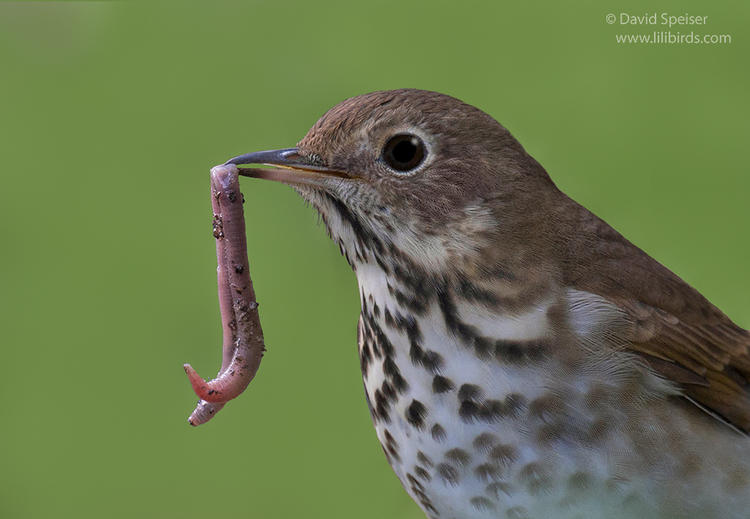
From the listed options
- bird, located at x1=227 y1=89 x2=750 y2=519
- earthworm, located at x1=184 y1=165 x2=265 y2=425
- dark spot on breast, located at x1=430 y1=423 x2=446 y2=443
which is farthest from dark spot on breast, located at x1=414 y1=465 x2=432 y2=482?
earthworm, located at x1=184 y1=165 x2=265 y2=425

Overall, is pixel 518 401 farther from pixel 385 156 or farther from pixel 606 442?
pixel 385 156

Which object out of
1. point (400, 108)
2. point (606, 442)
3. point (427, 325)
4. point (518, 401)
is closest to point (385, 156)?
point (400, 108)

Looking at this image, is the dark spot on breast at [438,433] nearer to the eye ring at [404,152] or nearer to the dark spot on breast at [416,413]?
the dark spot on breast at [416,413]

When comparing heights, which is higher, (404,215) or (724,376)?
(404,215)

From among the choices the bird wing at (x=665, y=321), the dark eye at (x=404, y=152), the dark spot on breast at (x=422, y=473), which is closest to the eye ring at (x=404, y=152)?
the dark eye at (x=404, y=152)

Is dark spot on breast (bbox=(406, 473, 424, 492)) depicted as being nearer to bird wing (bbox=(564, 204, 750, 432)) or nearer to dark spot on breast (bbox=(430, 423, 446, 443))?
dark spot on breast (bbox=(430, 423, 446, 443))

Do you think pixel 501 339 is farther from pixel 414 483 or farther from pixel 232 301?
pixel 232 301
